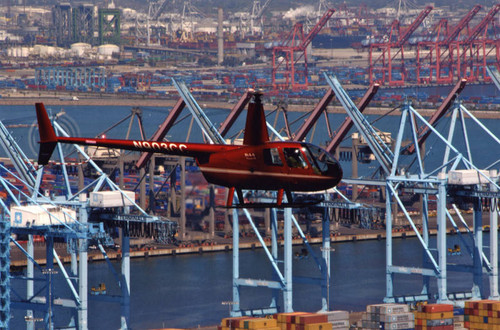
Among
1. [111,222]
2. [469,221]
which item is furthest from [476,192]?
[469,221]

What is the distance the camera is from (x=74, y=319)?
141ft

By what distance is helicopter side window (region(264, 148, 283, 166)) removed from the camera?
18891 millimetres

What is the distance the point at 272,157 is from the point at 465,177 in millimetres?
28236

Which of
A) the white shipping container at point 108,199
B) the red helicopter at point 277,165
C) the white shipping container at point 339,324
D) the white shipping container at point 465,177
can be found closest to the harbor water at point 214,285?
the white shipping container at point 339,324

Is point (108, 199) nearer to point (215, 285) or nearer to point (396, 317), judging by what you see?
point (396, 317)

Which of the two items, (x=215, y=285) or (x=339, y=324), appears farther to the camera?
(x=215, y=285)

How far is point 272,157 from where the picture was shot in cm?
1891

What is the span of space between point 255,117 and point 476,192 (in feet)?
95.8

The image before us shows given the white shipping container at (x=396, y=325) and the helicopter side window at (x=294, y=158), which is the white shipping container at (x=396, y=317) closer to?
the white shipping container at (x=396, y=325)

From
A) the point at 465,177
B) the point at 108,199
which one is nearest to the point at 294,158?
the point at 108,199

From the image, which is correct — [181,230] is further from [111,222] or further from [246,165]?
[246,165]

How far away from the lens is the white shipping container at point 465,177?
46062 mm

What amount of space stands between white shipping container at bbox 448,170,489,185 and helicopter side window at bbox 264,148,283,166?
2798 centimetres

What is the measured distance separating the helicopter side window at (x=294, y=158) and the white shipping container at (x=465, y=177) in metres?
27.8
